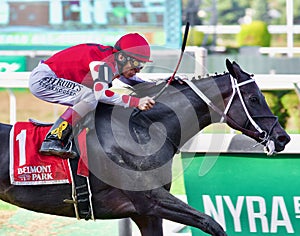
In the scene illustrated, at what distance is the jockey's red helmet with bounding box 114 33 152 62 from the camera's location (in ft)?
15.8

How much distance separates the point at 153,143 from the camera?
495cm

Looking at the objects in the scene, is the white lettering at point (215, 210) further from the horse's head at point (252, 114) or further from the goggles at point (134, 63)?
the goggles at point (134, 63)

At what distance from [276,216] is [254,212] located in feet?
0.54

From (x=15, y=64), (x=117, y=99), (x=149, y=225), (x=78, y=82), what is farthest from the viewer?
(x=15, y=64)

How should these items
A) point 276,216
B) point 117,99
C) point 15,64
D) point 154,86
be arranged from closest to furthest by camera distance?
point 117,99, point 154,86, point 276,216, point 15,64

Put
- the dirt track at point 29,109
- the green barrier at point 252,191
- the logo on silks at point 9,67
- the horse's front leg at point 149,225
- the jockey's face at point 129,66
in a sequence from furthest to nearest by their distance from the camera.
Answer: the dirt track at point 29,109 → the logo on silks at point 9,67 → the green barrier at point 252,191 → the horse's front leg at point 149,225 → the jockey's face at point 129,66

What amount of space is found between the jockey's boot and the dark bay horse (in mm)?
139

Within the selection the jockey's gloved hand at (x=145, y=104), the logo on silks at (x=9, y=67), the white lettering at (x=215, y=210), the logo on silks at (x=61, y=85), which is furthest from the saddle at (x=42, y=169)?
the logo on silks at (x=9, y=67)

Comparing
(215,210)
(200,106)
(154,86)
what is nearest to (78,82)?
(154,86)

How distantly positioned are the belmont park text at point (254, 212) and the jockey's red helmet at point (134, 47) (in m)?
1.62

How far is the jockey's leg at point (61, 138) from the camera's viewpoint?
478 centimetres

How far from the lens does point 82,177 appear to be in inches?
194

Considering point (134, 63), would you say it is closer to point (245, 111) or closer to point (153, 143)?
point (153, 143)

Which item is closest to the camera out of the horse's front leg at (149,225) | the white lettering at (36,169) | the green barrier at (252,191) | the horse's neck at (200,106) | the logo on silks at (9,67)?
the white lettering at (36,169)
